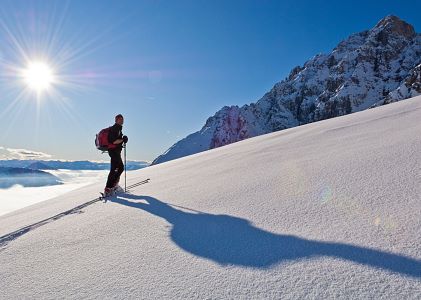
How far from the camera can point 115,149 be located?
759 cm

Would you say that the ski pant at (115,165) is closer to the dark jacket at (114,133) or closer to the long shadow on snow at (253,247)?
the dark jacket at (114,133)

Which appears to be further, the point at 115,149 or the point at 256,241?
the point at 115,149

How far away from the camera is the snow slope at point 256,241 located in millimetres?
2023

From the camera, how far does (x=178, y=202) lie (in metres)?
4.71

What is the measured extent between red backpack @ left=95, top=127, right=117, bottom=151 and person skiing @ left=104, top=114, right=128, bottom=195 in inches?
1.7

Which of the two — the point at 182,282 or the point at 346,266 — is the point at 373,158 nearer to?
the point at 346,266

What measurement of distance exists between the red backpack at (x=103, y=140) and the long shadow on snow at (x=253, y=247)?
430 centimetres

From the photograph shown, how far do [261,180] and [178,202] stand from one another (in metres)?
1.26

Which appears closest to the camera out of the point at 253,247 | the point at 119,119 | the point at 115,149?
the point at 253,247

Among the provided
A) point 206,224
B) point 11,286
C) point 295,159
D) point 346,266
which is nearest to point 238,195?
point 206,224

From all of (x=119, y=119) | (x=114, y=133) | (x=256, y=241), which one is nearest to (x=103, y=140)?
(x=114, y=133)

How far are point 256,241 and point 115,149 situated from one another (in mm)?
5624

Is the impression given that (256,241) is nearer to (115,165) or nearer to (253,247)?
(253,247)

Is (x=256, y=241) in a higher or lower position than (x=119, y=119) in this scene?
lower
